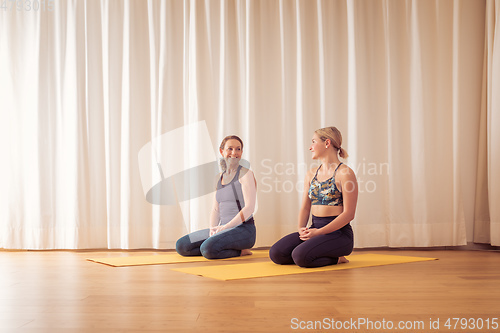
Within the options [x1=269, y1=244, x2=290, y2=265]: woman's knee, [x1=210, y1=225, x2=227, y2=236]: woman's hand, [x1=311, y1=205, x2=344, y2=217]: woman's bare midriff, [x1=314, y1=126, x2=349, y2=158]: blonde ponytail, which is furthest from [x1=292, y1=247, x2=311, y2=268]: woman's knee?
[x1=210, y1=225, x2=227, y2=236]: woman's hand

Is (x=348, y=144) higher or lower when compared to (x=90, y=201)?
higher

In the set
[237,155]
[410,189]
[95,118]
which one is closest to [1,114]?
[95,118]

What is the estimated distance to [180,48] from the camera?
4.24m

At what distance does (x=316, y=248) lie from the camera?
2.78 m

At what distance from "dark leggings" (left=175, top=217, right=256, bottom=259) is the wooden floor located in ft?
1.65

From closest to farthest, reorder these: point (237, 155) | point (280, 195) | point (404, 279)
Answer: point (404, 279) → point (237, 155) → point (280, 195)

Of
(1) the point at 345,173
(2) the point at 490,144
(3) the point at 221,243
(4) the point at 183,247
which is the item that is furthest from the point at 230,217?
(2) the point at 490,144

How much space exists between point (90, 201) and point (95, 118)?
71 centimetres

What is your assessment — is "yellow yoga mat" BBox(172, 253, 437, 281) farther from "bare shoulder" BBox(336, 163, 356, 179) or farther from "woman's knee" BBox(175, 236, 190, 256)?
"woman's knee" BBox(175, 236, 190, 256)

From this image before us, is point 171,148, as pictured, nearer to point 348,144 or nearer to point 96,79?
point 96,79

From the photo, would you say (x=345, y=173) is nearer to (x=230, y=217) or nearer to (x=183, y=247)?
(x=230, y=217)

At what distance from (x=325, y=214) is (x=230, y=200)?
873 millimetres

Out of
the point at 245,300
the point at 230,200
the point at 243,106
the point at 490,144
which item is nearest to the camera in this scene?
the point at 245,300

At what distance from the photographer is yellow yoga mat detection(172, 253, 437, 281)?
8.25 feet
